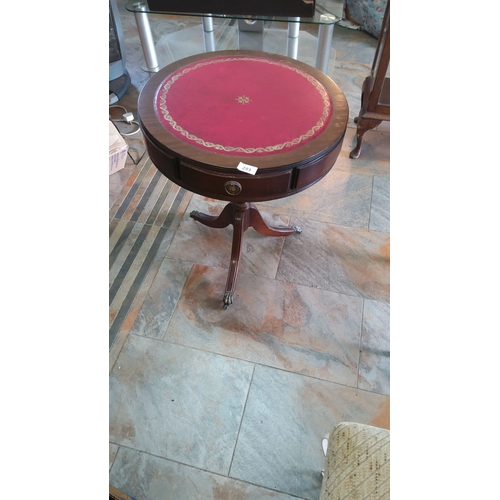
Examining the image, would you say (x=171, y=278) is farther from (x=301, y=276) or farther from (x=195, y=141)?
(x=195, y=141)

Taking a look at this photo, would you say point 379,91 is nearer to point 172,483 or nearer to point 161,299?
point 161,299

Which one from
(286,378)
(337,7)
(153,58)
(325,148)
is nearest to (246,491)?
(286,378)

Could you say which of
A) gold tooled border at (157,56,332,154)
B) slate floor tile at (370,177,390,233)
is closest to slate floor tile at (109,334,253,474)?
gold tooled border at (157,56,332,154)

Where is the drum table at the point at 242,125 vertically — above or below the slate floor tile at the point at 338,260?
above

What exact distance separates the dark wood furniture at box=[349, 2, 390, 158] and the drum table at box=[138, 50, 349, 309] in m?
0.76

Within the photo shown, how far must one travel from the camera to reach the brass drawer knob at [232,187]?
3.87 feet

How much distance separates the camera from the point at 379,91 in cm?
216

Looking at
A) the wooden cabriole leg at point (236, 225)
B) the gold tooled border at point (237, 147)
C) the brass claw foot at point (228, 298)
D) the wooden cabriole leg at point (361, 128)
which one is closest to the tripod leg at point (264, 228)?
the wooden cabriole leg at point (236, 225)

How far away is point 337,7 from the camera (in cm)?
210

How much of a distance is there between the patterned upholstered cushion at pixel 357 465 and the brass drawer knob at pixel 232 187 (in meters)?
0.71

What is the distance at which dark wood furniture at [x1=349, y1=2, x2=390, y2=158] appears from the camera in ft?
6.56

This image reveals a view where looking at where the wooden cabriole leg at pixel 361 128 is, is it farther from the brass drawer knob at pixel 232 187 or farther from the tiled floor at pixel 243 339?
the brass drawer knob at pixel 232 187

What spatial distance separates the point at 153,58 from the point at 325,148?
234 cm

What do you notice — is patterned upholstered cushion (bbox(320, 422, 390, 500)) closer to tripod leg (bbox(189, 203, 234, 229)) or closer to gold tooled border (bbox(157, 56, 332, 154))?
gold tooled border (bbox(157, 56, 332, 154))
